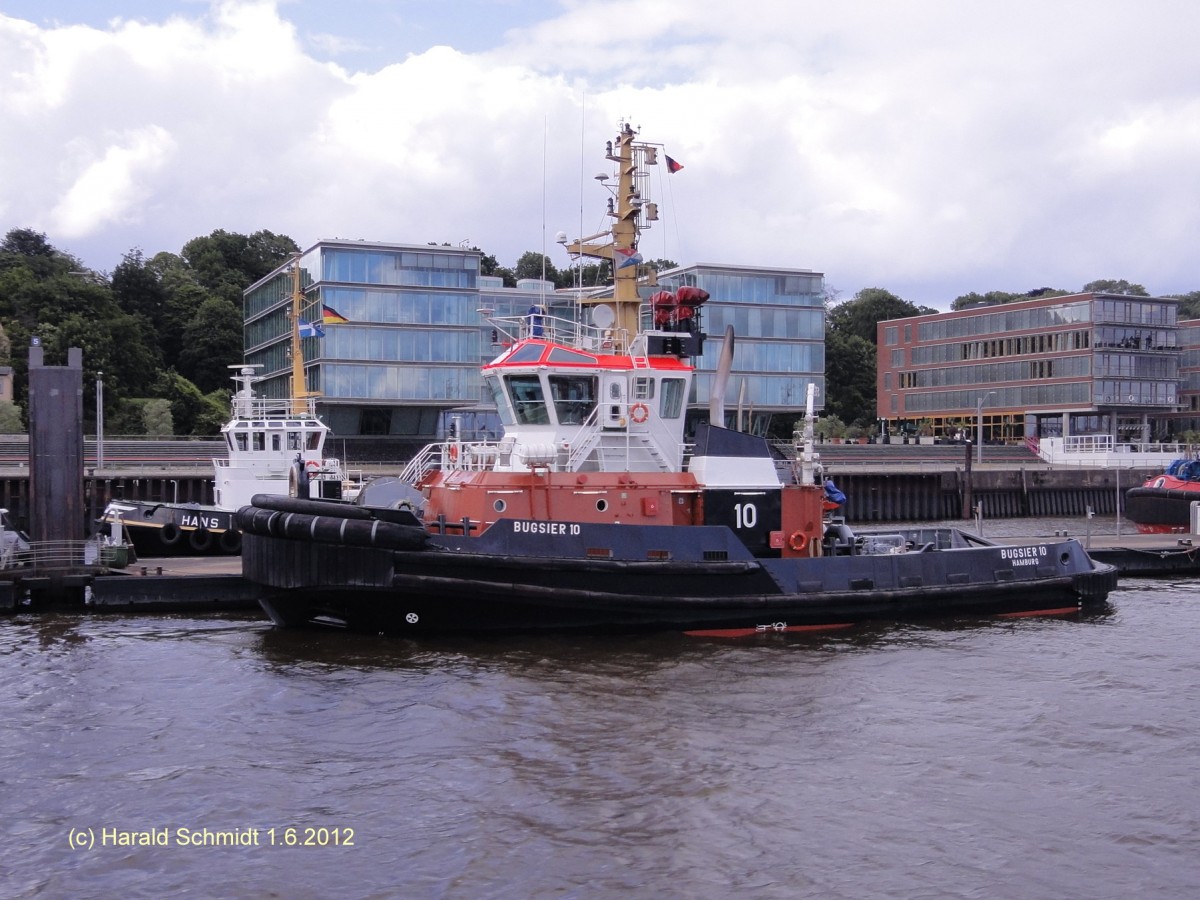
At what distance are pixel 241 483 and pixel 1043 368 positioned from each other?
48.4 meters

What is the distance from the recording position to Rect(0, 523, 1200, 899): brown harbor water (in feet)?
28.1

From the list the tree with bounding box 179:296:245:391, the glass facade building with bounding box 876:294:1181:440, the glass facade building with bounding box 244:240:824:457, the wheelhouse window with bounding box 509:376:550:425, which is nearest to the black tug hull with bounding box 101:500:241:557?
the wheelhouse window with bounding box 509:376:550:425

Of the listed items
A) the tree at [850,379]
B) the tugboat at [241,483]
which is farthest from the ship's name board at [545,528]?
the tree at [850,379]

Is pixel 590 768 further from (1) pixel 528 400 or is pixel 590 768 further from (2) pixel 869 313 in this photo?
(2) pixel 869 313

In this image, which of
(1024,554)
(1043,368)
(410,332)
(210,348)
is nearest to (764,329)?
(410,332)

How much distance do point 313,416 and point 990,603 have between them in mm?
14139

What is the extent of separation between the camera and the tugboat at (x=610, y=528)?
1482 centimetres

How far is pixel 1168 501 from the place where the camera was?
30531mm

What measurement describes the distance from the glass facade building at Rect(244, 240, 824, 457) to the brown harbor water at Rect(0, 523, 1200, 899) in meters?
27.3

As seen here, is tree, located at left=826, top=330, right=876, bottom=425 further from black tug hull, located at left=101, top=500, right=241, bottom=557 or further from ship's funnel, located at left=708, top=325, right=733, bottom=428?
ship's funnel, located at left=708, top=325, right=733, bottom=428

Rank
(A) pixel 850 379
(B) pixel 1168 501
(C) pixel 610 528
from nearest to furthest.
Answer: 1. (C) pixel 610 528
2. (B) pixel 1168 501
3. (A) pixel 850 379

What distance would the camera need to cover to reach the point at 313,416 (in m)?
24.2

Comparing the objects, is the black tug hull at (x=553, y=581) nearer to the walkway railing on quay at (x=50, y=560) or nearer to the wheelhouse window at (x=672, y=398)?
the wheelhouse window at (x=672, y=398)

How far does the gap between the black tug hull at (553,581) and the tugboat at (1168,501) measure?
16.9 m
